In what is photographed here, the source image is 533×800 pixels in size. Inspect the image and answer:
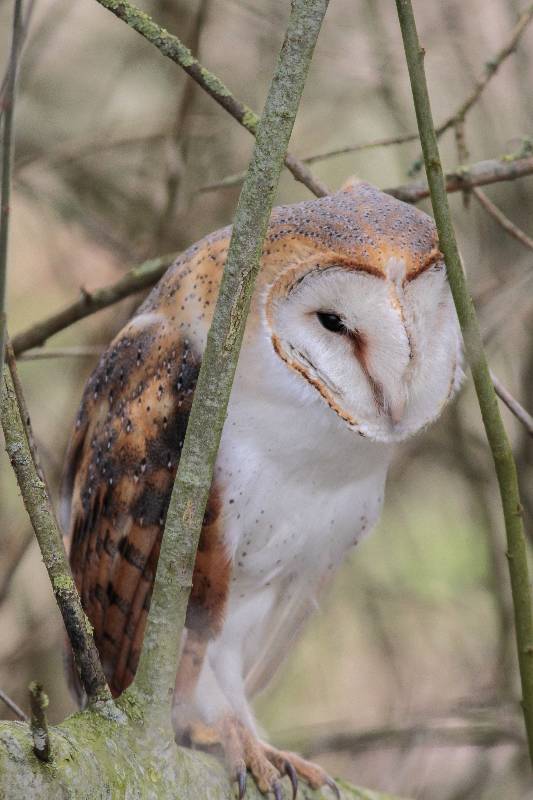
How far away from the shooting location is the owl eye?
4.84 ft

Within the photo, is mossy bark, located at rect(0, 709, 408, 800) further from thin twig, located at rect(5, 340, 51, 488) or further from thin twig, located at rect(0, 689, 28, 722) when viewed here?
thin twig, located at rect(5, 340, 51, 488)

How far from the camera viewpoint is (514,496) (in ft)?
4.22

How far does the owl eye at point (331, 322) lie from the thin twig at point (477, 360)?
272 millimetres

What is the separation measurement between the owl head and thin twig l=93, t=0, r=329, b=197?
15cm

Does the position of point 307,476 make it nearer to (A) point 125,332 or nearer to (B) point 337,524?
(B) point 337,524

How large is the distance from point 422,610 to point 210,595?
1.90m

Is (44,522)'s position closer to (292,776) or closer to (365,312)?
(365,312)

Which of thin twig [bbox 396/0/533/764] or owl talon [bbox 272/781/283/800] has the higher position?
thin twig [bbox 396/0/533/764]

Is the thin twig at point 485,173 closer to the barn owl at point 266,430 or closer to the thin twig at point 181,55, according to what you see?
the barn owl at point 266,430

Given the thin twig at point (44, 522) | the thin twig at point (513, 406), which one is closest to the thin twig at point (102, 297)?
the thin twig at point (513, 406)

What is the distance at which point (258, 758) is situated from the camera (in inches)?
67.6

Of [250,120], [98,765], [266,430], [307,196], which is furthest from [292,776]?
[307,196]

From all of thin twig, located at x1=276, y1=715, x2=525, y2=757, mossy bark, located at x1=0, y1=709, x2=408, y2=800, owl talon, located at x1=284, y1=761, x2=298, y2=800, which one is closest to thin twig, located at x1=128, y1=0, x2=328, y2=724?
mossy bark, located at x1=0, y1=709, x2=408, y2=800

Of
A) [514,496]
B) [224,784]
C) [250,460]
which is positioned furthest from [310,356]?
[224,784]
